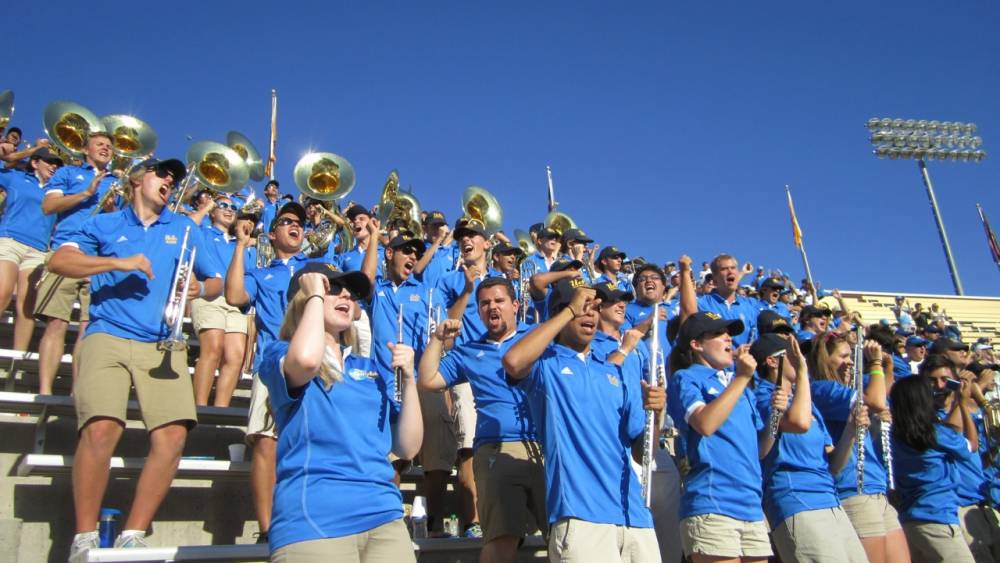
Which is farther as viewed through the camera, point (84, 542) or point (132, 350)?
point (132, 350)

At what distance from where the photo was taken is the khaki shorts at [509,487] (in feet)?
14.7

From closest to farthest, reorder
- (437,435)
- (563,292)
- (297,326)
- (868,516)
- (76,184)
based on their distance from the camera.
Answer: (297,326)
(563,292)
(868,516)
(437,435)
(76,184)

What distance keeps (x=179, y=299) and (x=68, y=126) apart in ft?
22.2

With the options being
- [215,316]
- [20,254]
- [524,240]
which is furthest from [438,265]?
[524,240]

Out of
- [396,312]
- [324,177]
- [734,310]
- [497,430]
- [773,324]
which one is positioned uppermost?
[324,177]

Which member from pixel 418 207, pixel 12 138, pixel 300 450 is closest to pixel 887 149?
pixel 418 207

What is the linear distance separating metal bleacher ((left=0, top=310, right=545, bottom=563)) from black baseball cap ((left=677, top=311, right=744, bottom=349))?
1721 mm

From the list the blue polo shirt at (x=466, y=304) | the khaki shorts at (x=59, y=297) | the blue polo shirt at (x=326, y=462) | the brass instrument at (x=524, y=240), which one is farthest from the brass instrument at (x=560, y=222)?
the blue polo shirt at (x=326, y=462)

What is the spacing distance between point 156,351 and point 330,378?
1.90 metres

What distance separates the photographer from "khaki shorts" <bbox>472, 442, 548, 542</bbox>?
14.7ft

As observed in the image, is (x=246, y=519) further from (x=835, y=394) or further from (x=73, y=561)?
(x=835, y=394)

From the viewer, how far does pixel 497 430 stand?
4.73 meters

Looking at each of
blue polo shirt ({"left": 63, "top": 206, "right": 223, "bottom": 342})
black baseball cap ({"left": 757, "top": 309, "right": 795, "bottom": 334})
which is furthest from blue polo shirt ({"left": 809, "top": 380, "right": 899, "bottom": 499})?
blue polo shirt ({"left": 63, "top": 206, "right": 223, "bottom": 342})

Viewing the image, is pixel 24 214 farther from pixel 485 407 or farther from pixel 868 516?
pixel 868 516
